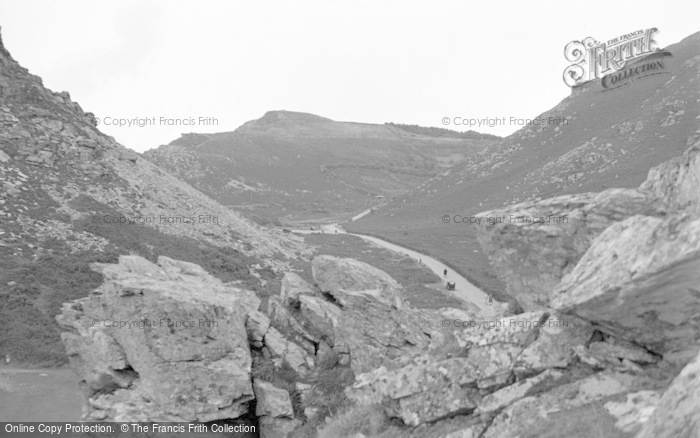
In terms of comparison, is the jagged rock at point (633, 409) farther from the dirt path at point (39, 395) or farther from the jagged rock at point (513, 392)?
the dirt path at point (39, 395)

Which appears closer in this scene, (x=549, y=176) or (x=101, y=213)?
(x=101, y=213)

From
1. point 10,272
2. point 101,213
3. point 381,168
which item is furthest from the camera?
point 381,168

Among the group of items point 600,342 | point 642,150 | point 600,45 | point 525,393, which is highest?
point 600,45

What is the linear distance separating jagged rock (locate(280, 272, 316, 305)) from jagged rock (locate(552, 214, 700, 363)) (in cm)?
1148

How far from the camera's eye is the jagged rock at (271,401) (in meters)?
14.0

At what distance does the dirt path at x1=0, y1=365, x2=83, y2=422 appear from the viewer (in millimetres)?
17250

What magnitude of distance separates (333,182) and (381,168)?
2902cm

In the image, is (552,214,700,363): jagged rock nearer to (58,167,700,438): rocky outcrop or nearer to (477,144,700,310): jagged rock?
(58,167,700,438): rocky outcrop

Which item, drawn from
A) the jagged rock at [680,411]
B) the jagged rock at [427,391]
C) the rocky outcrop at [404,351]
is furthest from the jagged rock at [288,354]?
the jagged rock at [680,411]

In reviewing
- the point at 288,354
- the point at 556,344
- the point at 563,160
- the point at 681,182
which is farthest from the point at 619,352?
the point at 563,160

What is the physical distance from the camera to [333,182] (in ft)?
527

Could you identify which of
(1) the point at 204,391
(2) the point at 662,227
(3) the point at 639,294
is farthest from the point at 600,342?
(1) the point at 204,391

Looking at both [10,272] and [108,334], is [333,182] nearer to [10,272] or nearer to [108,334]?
[10,272]

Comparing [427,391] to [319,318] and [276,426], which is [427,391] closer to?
[276,426]
